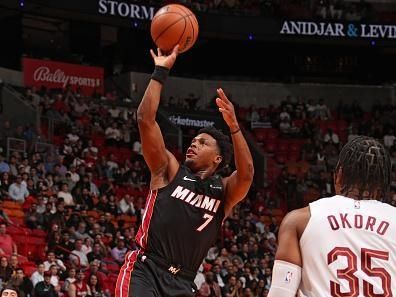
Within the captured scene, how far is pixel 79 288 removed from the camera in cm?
1261

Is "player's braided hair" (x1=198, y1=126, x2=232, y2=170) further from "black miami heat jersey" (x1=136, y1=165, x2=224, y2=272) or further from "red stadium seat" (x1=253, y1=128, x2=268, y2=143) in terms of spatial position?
"red stadium seat" (x1=253, y1=128, x2=268, y2=143)

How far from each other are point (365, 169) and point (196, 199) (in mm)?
2093

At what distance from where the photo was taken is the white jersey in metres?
3.02

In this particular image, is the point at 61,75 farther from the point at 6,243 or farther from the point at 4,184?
the point at 6,243

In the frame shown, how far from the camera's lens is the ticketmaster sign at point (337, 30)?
2503 cm

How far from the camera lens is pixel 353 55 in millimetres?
27578

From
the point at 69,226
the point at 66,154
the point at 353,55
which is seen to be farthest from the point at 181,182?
the point at 353,55

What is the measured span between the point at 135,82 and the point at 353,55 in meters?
7.83

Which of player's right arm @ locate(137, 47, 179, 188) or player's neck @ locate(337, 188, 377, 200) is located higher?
player's right arm @ locate(137, 47, 179, 188)

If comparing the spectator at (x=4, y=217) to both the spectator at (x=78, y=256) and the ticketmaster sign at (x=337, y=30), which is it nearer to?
the spectator at (x=78, y=256)

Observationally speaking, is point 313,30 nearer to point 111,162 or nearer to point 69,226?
point 111,162

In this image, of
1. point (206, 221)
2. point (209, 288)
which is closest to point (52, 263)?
point (209, 288)

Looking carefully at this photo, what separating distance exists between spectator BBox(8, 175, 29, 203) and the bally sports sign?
7604 millimetres

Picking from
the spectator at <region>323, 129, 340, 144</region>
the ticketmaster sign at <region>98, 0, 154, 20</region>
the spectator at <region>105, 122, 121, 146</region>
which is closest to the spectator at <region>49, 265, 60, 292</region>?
the spectator at <region>105, 122, 121, 146</region>
